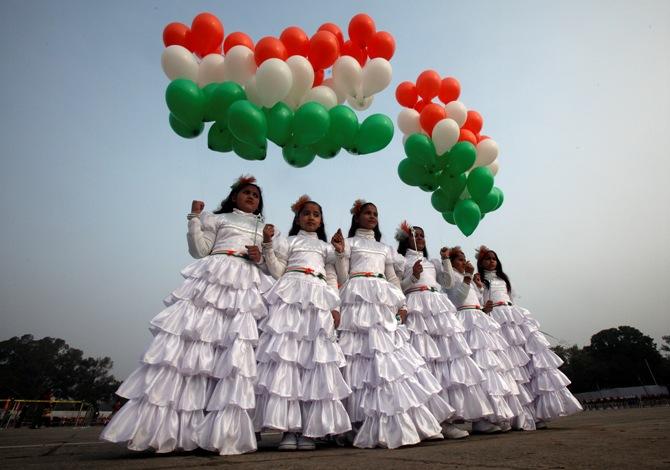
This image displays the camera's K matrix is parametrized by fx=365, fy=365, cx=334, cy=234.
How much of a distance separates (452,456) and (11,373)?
77.0 metres

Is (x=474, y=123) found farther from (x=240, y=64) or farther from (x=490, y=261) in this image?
(x=240, y=64)

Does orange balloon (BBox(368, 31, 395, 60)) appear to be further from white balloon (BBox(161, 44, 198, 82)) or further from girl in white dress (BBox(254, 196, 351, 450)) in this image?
girl in white dress (BBox(254, 196, 351, 450))

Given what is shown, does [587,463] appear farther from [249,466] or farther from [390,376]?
[390,376]

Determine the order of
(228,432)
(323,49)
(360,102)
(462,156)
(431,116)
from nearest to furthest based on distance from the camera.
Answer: (228,432)
(323,49)
(462,156)
(360,102)
(431,116)

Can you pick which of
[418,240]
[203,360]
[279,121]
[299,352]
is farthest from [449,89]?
[203,360]

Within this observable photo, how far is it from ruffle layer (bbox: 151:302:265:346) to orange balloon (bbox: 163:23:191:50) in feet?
9.73

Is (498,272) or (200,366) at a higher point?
(498,272)

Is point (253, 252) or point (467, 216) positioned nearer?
point (253, 252)

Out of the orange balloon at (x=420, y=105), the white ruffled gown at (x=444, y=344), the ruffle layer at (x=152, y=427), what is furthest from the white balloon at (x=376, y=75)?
the ruffle layer at (x=152, y=427)

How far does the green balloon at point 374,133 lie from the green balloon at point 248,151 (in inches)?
43.7

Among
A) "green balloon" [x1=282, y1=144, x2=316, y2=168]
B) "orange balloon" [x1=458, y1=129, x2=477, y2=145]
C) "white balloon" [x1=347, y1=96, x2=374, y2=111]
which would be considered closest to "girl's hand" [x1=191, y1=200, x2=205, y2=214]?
"green balloon" [x1=282, y1=144, x2=316, y2=168]

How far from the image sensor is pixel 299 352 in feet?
10.1

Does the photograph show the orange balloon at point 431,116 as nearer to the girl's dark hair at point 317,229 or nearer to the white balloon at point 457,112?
the white balloon at point 457,112

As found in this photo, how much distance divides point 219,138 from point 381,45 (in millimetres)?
2355
